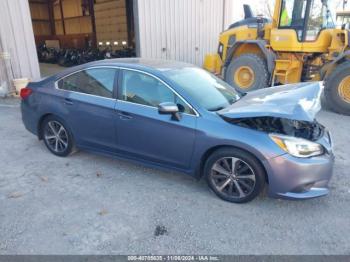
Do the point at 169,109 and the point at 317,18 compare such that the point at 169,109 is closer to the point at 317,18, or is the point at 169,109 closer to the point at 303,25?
the point at 303,25

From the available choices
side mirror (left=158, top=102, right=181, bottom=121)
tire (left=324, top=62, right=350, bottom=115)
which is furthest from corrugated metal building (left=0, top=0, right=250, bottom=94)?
side mirror (left=158, top=102, right=181, bottom=121)

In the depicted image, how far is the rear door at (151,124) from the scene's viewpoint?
3121mm

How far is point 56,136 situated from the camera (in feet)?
13.7

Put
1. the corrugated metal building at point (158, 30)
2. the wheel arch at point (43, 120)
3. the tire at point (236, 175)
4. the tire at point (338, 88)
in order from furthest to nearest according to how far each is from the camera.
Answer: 1. the corrugated metal building at point (158, 30)
2. the tire at point (338, 88)
3. the wheel arch at point (43, 120)
4. the tire at point (236, 175)

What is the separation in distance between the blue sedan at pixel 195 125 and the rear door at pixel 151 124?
1 centimetres

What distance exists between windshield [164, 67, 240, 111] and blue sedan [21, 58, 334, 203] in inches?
0.7

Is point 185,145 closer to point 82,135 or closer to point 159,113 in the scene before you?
point 159,113

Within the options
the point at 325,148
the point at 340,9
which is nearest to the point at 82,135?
the point at 325,148

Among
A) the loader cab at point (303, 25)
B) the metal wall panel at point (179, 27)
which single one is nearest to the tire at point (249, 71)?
the loader cab at point (303, 25)

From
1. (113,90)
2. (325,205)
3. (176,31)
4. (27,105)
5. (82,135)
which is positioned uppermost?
(176,31)

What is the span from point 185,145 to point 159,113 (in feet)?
1.52

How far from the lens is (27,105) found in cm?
433

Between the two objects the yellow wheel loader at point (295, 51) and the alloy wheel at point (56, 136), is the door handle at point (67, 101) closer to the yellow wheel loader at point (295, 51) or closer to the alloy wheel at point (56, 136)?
the alloy wheel at point (56, 136)

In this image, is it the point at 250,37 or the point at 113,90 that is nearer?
the point at 113,90
